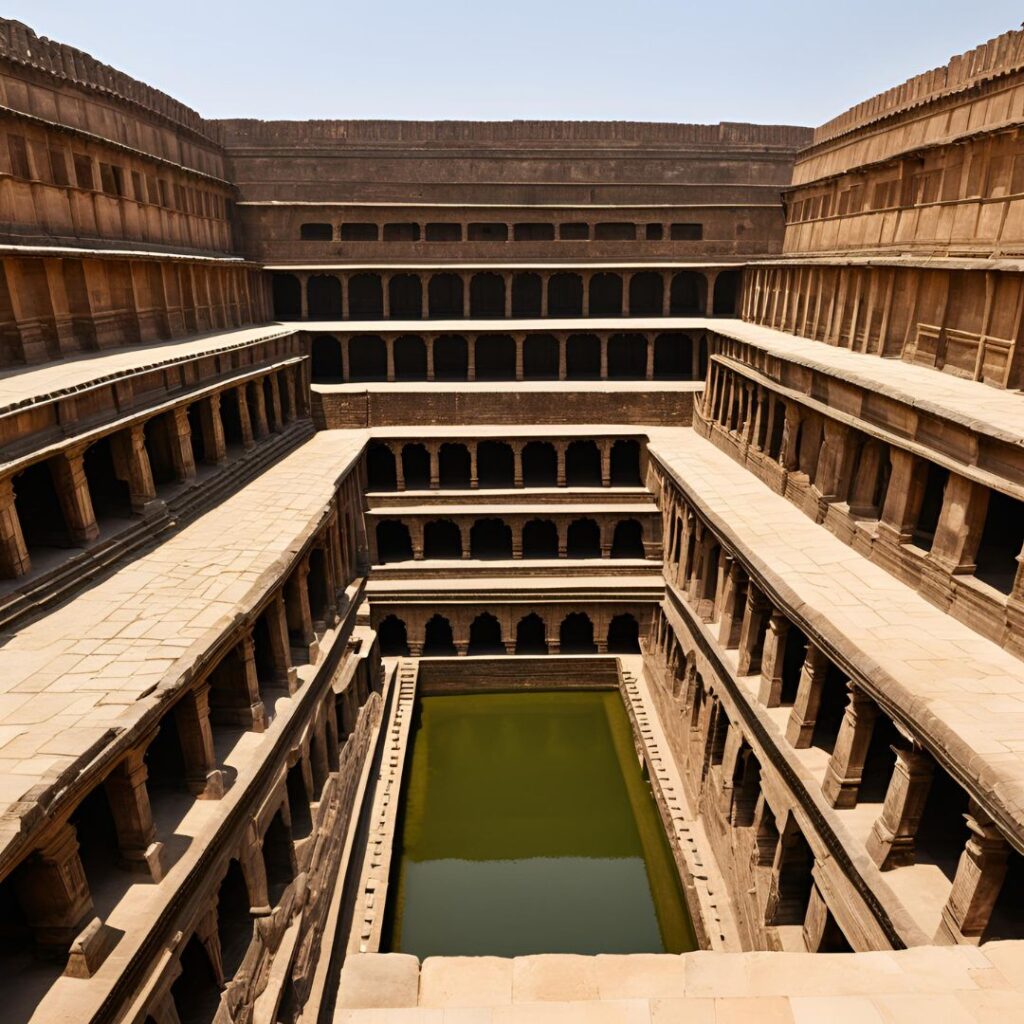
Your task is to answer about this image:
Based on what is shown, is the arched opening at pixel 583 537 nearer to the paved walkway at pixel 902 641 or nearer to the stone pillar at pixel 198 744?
the paved walkway at pixel 902 641

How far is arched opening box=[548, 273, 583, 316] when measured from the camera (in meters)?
33.7

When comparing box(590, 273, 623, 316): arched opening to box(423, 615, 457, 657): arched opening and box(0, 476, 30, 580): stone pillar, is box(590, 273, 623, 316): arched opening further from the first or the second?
box(0, 476, 30, 580): stone pillar

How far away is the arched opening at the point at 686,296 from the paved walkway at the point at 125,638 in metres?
22.0

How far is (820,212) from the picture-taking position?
28422 millimetres

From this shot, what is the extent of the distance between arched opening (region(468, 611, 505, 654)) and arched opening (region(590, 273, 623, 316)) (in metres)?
15.8

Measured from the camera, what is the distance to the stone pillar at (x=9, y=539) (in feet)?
40.1

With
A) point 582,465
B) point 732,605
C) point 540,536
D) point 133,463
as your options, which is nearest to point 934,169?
point 732,605

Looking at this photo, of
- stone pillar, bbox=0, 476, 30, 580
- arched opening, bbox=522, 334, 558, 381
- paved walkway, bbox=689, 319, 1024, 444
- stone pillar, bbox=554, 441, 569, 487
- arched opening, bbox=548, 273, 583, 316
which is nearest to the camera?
stone pillar, bbox=0, 476, 30, 580

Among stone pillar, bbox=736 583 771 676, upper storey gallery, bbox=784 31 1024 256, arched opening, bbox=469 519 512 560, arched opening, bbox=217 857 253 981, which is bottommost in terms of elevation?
arched opening, bbox=217 857 253 981

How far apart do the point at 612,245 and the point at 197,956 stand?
1162 inches

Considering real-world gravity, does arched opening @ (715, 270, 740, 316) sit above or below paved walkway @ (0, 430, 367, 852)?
above

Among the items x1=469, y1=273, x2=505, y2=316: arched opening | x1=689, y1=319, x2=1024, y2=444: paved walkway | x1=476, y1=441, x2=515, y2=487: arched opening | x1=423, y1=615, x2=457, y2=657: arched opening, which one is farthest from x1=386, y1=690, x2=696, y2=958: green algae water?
x1=469, y1=273, x2=505, y2=316: arched opening

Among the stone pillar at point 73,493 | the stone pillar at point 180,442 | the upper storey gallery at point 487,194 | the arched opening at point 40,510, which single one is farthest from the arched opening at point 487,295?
the stone pillar at point 73,493

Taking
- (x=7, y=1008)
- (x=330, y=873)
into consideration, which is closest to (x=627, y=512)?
(x=330, y=873)
